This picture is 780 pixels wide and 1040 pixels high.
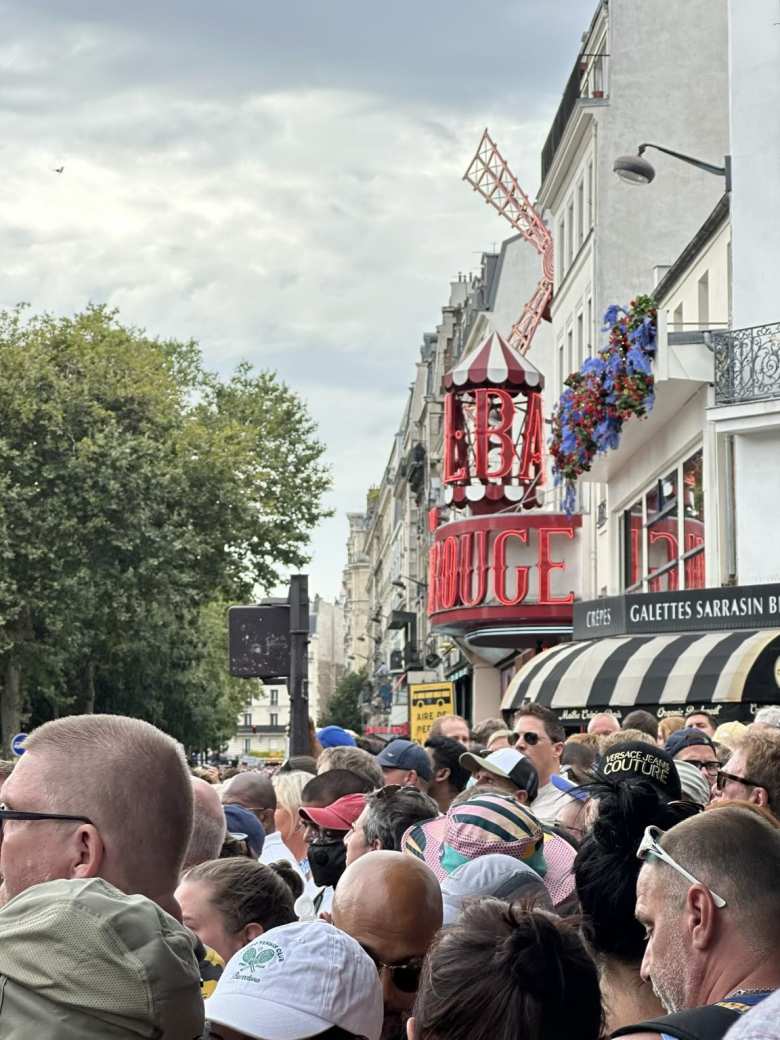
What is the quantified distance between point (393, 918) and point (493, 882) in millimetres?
671

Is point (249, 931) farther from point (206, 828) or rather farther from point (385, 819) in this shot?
point (385, 819)

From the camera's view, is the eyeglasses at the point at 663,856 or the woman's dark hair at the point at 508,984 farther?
the eyeglasses at the point at 663,856

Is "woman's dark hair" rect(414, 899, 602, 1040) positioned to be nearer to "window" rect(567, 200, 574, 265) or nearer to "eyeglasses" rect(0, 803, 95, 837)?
"eyeglasses" rect(0, 803, 95, 837)

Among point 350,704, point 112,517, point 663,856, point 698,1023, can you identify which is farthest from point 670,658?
point 350,704

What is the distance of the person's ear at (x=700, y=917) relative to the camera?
3492 mm

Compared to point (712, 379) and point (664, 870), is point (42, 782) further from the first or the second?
point (712, 379)

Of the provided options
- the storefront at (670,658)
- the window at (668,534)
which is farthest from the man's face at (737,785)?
the window at (668,534)

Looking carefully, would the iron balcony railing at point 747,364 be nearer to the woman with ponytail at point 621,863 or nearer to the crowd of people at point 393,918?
the crowd of people at point 393,918

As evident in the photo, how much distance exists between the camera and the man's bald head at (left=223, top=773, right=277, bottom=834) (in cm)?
848

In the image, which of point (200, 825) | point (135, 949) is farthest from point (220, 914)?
point (135, 949)

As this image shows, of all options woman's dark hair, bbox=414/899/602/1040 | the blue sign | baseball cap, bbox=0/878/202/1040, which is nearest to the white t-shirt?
the blue sign

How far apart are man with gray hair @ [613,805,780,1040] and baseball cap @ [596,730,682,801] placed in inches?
68.7

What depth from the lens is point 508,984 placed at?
3.28 m

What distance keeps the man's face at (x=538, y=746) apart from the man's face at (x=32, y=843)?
5.64 metres
